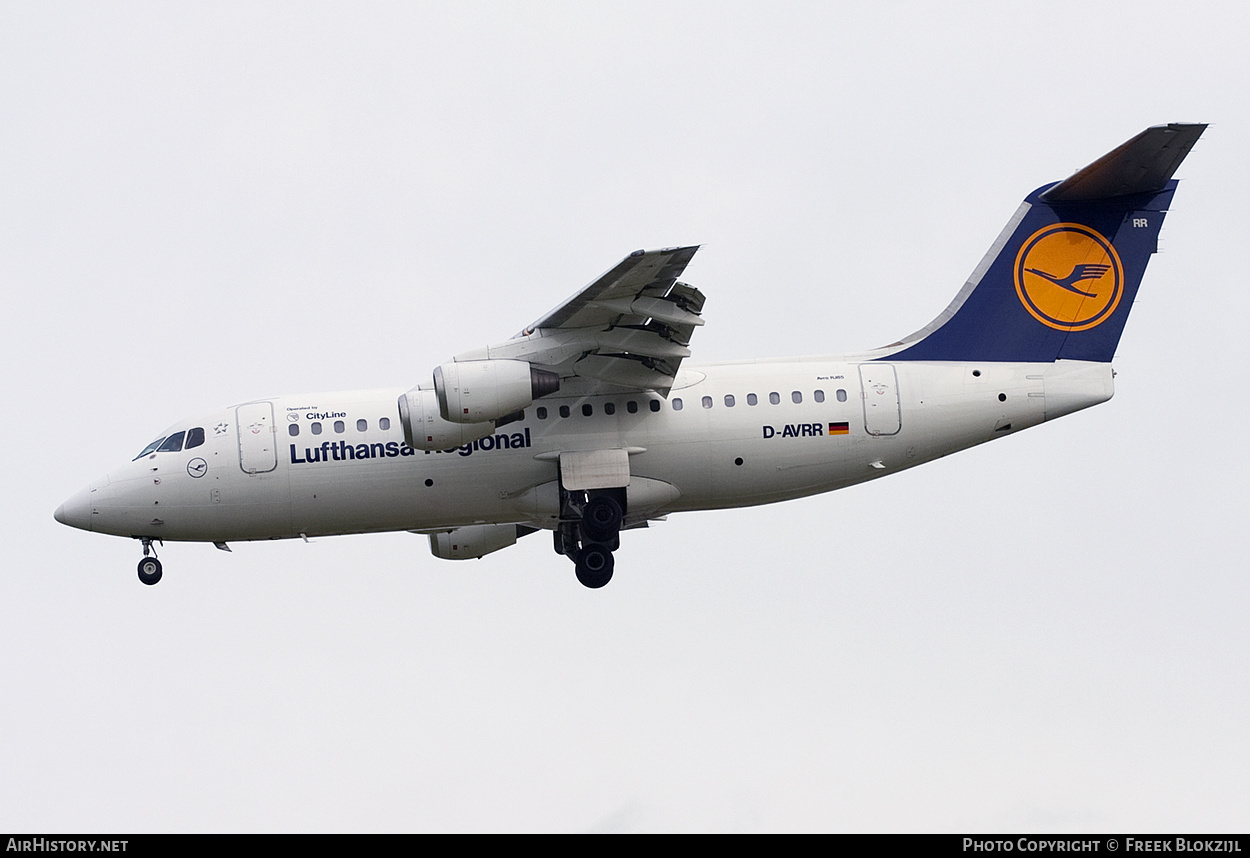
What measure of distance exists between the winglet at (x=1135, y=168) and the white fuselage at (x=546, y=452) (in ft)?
8.84

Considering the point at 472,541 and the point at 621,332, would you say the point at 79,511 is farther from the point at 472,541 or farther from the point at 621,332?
the point at 621,332

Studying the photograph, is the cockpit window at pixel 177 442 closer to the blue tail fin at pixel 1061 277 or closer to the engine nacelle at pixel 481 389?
the engine nacelle at pixel 481 389

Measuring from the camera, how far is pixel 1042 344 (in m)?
23.7

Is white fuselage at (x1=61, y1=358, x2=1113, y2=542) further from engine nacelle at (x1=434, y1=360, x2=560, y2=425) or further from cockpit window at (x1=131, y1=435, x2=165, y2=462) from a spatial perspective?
engine nacelle at (x1=434, y1=360, x2=560, y2=425)

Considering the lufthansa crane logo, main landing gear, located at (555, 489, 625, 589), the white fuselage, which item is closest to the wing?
the white fuselage

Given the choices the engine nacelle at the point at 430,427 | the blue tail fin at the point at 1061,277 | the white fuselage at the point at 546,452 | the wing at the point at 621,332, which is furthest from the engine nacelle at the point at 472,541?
the blue tail fin at the point at 1061,277

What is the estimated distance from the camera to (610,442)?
22766 mm

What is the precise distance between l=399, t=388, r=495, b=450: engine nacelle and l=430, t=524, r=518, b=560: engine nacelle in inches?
135

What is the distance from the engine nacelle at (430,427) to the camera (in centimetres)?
2177

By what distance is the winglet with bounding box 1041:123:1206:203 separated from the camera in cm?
2261

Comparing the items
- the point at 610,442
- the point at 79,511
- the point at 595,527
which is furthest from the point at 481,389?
the point at 79,511

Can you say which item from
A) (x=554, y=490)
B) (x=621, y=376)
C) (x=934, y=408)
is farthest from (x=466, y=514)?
(x=934, y=408)

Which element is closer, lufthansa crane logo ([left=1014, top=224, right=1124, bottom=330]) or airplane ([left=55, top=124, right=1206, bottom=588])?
airplane ([left=55, top=124, right=1206, bottom=588])

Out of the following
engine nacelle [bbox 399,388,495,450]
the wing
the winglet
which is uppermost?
the winglet
